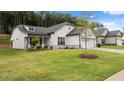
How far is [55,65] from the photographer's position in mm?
9617

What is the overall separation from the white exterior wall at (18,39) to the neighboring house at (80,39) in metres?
2.23

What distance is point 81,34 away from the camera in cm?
1136

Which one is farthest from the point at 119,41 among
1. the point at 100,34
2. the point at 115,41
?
the point at 100,34

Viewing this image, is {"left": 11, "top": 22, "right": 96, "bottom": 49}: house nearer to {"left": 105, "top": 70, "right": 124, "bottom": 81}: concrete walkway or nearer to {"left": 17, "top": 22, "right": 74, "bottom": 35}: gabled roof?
{"left": 17, "top": 22, "right": 74, "bottom": 35}: gabled roof

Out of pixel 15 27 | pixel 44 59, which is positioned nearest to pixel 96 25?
pixel 44 59

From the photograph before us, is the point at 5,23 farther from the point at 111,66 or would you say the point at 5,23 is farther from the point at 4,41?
the point at 111,66

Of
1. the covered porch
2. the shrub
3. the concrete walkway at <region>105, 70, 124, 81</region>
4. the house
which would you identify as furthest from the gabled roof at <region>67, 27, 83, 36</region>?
the concrete walkway at <region>105, 70, 124, 81</region>

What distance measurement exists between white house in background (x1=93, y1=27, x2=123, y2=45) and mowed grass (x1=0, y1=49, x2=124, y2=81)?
2.99 feet

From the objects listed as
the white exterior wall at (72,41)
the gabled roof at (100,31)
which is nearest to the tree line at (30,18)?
the gabled roof at (100,31)

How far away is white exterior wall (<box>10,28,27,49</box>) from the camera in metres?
10.2

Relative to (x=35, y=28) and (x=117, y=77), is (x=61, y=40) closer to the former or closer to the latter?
(x=35, y=28)

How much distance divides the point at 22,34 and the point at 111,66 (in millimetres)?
4389
